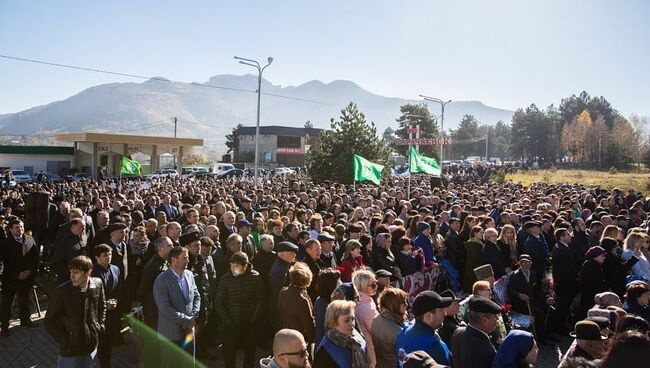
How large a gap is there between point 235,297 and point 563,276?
18.7ft

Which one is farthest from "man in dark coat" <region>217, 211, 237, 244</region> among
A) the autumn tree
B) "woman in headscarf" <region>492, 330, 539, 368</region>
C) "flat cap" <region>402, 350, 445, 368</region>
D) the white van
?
the autumn tree

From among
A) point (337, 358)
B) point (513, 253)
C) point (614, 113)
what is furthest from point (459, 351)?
point (614, 113)

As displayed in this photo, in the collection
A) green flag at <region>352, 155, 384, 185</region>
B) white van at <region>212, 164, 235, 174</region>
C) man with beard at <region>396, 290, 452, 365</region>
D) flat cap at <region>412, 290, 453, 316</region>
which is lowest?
man with beard at <region>396, 290, 452, 365</region>

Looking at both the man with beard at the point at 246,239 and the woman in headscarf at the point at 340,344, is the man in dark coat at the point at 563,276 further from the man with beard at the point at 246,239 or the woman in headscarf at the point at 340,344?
the woman in headscarf at the point at 340,344

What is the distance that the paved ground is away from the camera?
731 centimetres

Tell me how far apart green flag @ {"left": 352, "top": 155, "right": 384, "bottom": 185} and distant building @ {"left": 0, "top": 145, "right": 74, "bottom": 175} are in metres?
39.7

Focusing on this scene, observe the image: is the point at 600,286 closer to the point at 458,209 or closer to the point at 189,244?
the point at 458,209

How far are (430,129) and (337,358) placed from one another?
7381cm

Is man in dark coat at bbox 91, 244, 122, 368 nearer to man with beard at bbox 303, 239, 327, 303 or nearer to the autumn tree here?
man with beard at bbox 303, 239, 327, 303

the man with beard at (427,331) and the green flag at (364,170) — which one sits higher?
the green flag at (364,170)

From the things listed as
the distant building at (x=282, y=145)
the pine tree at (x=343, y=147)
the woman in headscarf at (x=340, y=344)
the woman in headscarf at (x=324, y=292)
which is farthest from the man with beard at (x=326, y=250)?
the distant building at (x=282, y=145)

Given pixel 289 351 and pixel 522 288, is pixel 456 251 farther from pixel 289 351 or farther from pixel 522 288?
pixel 289 351

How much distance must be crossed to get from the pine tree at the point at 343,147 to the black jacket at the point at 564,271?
59.6 ft

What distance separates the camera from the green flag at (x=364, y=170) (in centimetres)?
1958
